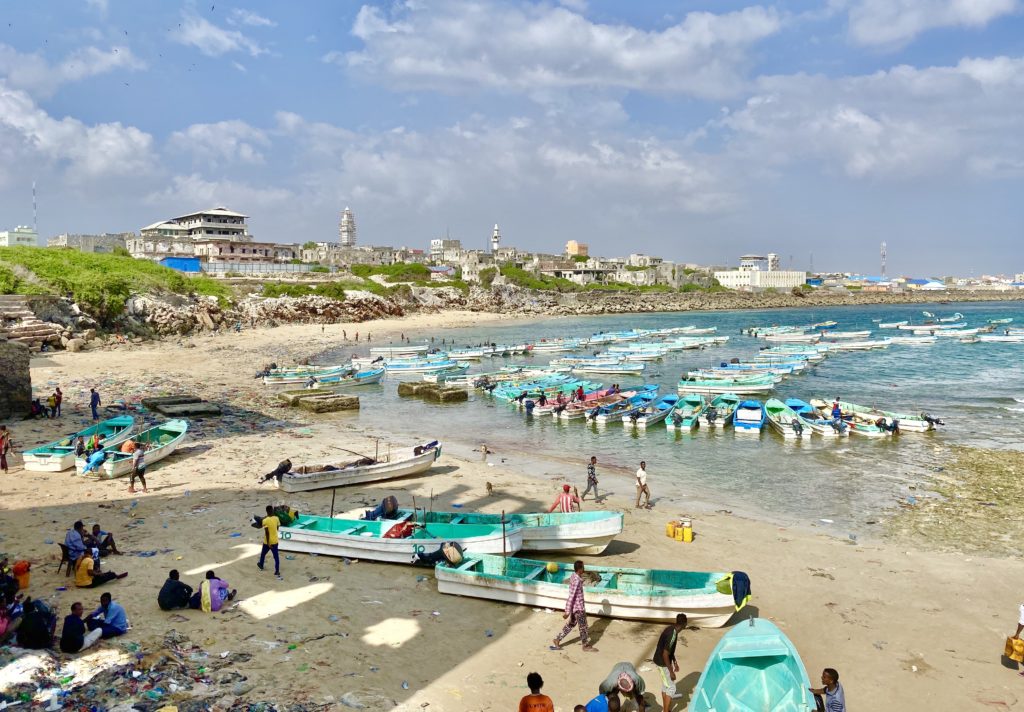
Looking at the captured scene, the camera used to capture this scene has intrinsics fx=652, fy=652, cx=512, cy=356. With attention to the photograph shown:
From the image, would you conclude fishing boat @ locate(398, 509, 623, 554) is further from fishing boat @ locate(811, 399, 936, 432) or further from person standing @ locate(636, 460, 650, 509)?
fishing boat @ locate(811, 399, 936, 432)

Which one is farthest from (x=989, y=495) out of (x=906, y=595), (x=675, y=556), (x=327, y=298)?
(x=327, y=298)

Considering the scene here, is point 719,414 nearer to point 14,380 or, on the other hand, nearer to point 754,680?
point 754,680

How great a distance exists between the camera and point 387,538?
1264 cm

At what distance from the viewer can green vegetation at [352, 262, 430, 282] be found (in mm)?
113775

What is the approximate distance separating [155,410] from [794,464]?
79.4 feet

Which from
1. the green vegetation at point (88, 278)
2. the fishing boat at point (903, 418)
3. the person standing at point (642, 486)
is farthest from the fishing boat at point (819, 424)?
the green vegetation at point (88, 278)

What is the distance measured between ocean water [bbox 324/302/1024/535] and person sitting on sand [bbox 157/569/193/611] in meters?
11.4

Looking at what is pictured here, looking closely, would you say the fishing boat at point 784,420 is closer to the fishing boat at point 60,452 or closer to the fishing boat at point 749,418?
the fishing boat at point 749,418

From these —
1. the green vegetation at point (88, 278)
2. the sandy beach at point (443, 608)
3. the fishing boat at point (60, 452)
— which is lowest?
the sandy beach at point (443, 608)

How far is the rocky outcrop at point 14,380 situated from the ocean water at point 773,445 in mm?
12257

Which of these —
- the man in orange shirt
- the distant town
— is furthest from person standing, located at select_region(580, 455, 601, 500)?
the distant town

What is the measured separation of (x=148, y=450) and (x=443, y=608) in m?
12.1

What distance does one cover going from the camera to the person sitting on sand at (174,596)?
10117mm

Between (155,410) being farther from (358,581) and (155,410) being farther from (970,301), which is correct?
(970,301)
